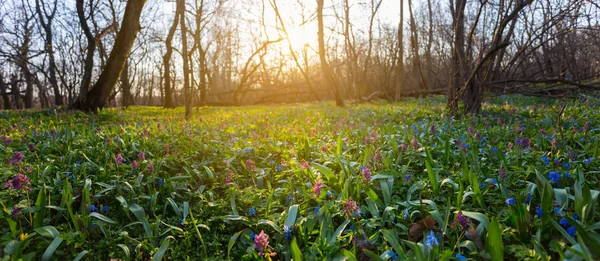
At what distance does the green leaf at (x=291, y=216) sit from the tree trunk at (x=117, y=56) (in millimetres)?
8821

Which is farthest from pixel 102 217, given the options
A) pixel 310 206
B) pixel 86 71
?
pixel 86 71

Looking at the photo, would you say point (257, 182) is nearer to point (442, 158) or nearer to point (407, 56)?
point (442, 158)

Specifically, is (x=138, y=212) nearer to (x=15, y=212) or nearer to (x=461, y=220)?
(x=15, y=212)

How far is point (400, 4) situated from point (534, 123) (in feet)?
35.3

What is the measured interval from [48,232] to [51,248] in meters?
0.15

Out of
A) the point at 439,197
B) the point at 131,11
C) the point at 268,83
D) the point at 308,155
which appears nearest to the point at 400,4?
the point at 131,11

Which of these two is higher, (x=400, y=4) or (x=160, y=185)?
(x=400, y=4)

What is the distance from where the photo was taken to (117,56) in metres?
9.07

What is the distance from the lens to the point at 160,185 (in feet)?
8.70

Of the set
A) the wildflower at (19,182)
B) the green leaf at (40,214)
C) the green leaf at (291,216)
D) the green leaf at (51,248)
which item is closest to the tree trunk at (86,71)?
the wildflower at (19,182)

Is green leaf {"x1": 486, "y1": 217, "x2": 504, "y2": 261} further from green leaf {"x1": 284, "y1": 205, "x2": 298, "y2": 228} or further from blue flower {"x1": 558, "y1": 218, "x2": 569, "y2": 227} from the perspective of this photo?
green leaf {"x1": 284, "y1": 205, "x2": 298, "y2": 228}

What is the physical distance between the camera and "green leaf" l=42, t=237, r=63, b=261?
173 cm

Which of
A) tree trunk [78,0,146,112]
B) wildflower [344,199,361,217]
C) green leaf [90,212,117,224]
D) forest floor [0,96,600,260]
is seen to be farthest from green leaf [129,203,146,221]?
tree trunk [78,0,146,112]

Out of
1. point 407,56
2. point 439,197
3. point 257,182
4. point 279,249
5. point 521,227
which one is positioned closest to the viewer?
point 521,227
